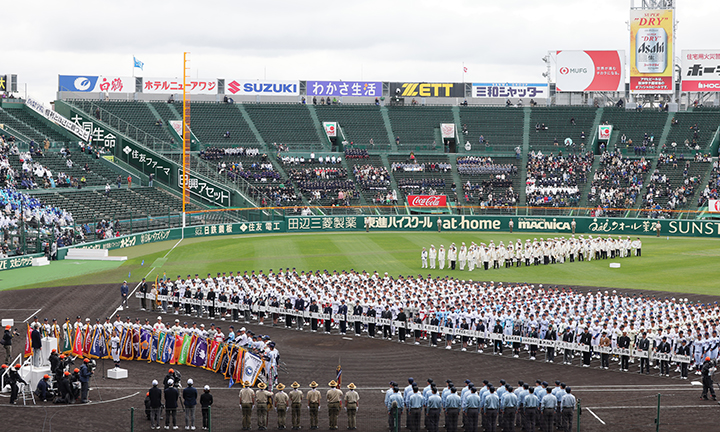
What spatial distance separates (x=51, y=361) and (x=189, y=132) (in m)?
48.6

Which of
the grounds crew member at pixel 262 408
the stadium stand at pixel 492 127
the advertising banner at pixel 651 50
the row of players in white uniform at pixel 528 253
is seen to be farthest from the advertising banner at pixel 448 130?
the grounds crew member at pixel 262 408

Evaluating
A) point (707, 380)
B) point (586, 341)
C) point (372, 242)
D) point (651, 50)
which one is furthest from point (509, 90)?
point (707, 380)

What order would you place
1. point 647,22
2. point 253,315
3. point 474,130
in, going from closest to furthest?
point 253,315 < point 647,22 < point 474,130

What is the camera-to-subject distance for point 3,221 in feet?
129

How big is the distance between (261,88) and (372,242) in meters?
34.1

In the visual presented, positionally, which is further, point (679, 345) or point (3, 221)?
point (3, 221)

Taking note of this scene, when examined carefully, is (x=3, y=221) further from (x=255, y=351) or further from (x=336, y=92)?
(x=336, y=92)

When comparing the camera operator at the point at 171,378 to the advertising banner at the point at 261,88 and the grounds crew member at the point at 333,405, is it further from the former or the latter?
the advertising banner at the point at 261,88

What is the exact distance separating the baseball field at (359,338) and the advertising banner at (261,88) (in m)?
28.9

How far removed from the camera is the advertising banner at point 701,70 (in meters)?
70.8

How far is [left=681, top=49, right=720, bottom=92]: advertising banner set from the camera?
70.8m

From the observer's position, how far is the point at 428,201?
60469mm

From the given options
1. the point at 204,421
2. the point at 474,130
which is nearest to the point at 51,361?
the point at 204,421

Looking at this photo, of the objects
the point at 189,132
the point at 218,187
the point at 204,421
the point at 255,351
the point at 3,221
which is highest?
the point at 189,132
